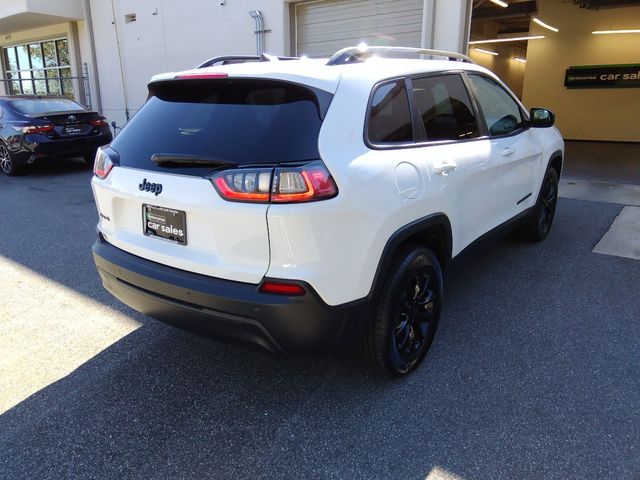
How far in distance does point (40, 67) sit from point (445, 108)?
19337mm

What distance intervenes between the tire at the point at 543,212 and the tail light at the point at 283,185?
10.6ft

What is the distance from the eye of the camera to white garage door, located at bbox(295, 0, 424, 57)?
8.47 metres

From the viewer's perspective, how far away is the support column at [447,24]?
768cm

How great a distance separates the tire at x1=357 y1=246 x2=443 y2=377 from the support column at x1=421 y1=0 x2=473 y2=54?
236 inches

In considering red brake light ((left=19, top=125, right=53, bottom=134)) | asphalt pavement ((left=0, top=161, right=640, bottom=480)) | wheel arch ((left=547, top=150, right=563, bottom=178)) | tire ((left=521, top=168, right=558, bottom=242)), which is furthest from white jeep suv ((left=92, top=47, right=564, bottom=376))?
red brake light ((left=19, top=125, right=53, bottom=134))

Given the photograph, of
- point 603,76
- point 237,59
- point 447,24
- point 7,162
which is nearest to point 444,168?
point 237,59

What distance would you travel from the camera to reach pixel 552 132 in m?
5.12

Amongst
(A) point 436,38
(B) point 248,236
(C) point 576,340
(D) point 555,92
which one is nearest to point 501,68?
(D) point 555,92

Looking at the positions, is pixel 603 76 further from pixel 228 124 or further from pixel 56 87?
pixel 56 87

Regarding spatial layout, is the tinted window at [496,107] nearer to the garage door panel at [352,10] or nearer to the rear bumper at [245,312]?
the rear bumper at [245,312]

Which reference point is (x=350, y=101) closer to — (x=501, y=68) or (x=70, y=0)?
(x=70, y=0)

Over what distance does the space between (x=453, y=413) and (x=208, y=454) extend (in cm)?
125

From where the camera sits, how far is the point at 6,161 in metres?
9.43

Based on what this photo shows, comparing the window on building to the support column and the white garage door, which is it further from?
the support column
